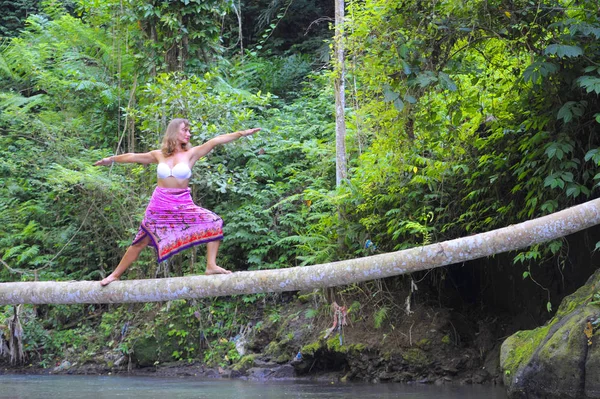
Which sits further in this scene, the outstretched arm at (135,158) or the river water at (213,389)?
the river water at (213,389)

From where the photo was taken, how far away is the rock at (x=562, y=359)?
7.16m

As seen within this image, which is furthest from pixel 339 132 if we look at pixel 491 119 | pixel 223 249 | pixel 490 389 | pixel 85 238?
pixel 85 238

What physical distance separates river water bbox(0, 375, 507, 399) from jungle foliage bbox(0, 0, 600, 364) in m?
1.84

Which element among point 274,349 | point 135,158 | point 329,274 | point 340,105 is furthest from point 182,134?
point 274,349

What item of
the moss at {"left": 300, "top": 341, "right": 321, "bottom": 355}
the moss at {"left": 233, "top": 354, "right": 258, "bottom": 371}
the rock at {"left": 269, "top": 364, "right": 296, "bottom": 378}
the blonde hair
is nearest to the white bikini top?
the blonde hair

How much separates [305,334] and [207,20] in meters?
6.40

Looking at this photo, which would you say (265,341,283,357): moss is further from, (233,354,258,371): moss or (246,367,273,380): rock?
(246,367,273,380): rock

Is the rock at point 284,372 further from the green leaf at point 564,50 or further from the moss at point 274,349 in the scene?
the green leaf at point 564,50

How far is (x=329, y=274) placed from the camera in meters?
4.65

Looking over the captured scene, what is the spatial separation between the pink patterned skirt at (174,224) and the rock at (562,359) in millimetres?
3978

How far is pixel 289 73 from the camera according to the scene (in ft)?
58.4

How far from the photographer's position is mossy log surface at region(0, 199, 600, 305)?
14.8 ft

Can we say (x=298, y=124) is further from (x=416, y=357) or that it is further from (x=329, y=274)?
(x=329, y=274)

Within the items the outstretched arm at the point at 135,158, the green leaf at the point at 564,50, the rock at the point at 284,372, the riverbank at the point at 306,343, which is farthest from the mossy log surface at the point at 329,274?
the rock at the point at 284,372
